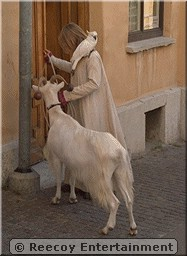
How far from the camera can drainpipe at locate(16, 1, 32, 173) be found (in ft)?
25.8

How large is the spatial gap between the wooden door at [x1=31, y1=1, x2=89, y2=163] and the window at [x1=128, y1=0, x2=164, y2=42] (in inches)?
50.5

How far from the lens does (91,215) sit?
772cm

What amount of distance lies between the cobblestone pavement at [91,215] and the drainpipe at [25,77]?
0.54 m

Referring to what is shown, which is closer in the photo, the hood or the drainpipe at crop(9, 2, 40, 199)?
the hood

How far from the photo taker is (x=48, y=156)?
7719 mm

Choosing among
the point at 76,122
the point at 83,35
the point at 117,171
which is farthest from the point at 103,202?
the point at 83,35

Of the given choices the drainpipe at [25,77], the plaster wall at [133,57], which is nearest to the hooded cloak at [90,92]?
the drainpipe at [25,77]

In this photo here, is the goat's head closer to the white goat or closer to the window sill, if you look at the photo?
the white goat

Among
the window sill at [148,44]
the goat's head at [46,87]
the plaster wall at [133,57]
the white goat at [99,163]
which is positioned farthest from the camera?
the window sill at [148,44]

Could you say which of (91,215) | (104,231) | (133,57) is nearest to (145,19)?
(133,57)

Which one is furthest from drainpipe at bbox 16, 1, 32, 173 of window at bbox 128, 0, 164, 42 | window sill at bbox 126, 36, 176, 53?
window at bbox 128, 0, 164, 42

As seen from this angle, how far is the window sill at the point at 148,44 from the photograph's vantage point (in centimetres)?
1020

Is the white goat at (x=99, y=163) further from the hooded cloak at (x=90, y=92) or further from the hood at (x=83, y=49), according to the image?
the hood at (x=83, y=49)

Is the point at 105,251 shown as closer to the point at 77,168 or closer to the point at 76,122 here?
the point at 77,168
